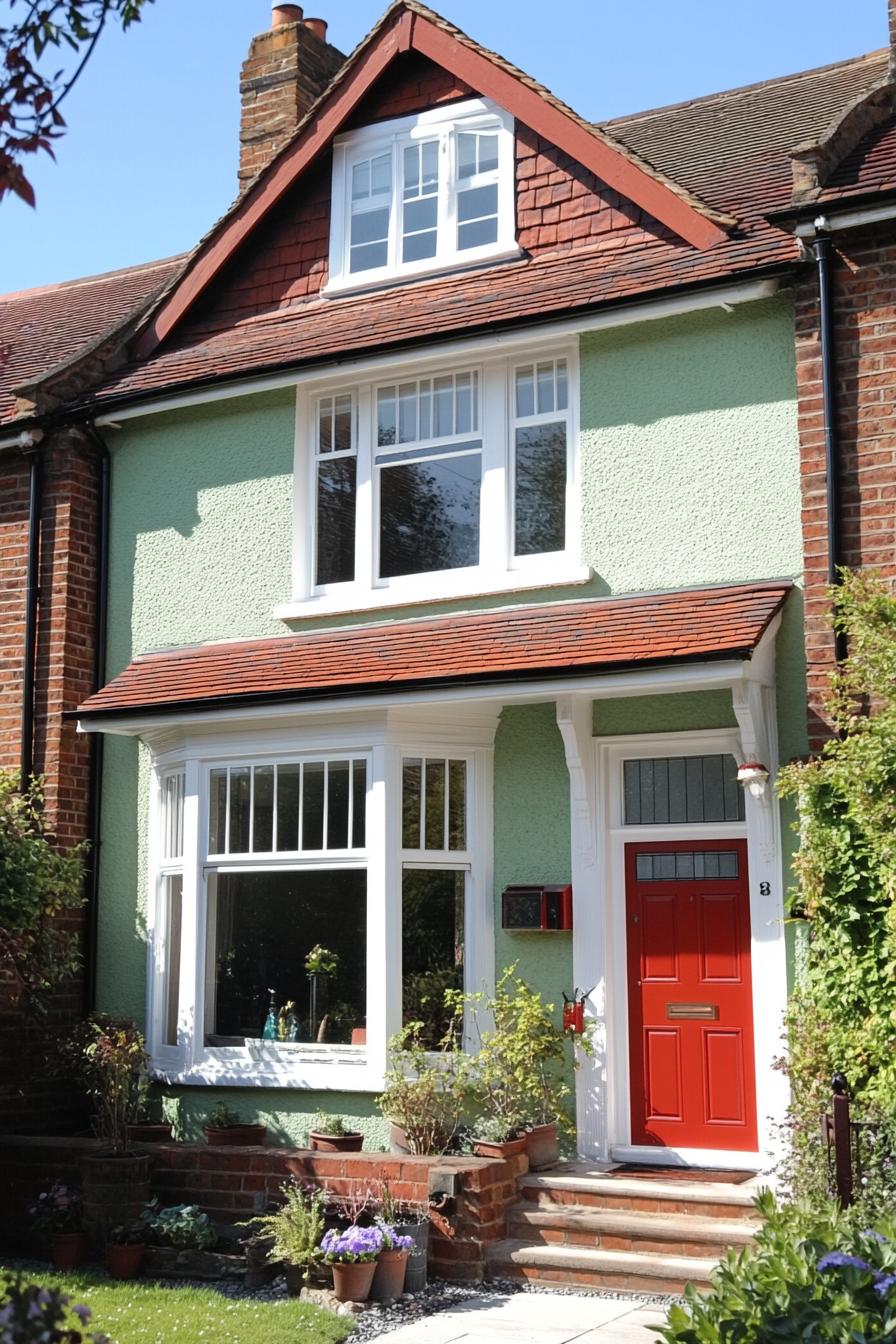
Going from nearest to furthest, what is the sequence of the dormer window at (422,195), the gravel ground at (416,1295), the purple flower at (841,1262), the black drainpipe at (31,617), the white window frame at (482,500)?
the purple flower at (841,1262) < the gravel ground at (416,1295) < the white window frame at (482,500) < the dormer window at (422,195) < the black drainpipe at (31,617)

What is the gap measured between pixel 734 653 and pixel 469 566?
9.12ft

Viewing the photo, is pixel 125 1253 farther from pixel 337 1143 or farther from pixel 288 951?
pixel 288 951

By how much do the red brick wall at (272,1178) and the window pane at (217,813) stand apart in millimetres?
2145

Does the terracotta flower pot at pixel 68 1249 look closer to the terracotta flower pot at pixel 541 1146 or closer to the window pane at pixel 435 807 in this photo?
the terracotta flower pot at pixel 541 1146

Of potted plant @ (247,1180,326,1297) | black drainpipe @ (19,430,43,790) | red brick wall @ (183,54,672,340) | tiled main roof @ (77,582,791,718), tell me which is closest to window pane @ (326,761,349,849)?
tiled main roof @ (77,582,791,718)

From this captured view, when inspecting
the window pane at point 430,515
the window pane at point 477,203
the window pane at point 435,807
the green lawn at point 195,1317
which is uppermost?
the window pane at point 477,203

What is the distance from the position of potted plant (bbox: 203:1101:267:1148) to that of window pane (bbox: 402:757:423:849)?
2.19 meters

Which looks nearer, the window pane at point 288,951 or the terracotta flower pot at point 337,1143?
the terracotta flower pot at point 337,1143

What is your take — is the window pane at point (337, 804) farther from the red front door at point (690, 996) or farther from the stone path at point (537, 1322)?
the stone path at point (537, 1322)

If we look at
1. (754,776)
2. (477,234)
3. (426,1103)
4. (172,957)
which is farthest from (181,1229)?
(477,234)

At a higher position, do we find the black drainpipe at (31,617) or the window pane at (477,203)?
the window pane at (477,203)

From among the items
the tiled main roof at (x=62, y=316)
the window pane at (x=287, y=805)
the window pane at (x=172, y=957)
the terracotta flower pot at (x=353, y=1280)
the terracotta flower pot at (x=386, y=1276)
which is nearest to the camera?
the terracotta flower pot at (x=353, y=1280)

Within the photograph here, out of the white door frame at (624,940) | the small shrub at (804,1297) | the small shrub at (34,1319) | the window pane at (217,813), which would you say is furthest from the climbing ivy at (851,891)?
the small shrub at (34,1319)

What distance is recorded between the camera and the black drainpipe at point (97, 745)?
1170 cm
